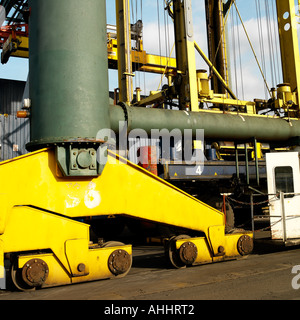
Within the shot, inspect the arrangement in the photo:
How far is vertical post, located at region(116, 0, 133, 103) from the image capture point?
18.8 m

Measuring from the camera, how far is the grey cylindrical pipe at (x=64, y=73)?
17.6 feet

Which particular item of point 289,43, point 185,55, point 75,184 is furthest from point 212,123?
point 289,43

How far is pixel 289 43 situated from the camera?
49.5ft

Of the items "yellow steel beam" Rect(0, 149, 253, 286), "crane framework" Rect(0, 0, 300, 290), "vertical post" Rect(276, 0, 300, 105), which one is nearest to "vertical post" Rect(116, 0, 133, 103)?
"vertical post" Rect(276, 0, 300, 105)

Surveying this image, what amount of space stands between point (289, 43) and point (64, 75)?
12446 millimetres

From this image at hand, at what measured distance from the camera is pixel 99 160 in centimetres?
550

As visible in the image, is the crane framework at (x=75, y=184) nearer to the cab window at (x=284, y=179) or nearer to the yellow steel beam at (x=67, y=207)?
the yellow steel beam at (x=67, y=207)

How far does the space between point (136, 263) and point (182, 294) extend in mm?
2633

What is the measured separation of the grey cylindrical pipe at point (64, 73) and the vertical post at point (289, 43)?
11479 mm

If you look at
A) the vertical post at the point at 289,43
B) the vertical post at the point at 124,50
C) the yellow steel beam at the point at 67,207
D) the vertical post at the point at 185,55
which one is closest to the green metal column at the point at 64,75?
the yellow steel beam at the point at 67,207

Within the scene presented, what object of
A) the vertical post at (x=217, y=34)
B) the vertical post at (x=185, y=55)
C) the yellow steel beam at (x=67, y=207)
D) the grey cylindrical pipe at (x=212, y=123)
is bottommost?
the yellow steel beam at (x=67, y=207)

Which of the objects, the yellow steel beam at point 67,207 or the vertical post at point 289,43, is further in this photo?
the vertical post at point 289,43
